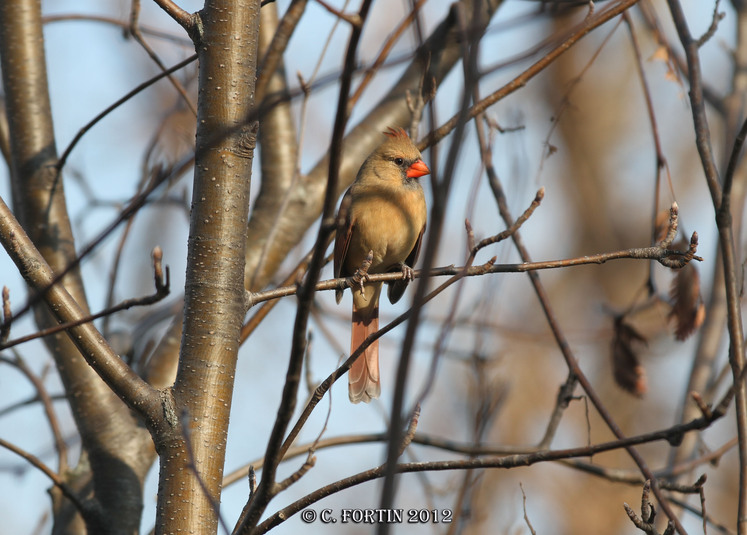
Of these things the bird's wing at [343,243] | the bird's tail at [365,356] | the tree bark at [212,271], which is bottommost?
the tree bark at [212,271]

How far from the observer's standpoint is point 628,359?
10.6 feet

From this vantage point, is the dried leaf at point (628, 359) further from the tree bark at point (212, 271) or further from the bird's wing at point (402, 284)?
the tree bark at point (212, 271)

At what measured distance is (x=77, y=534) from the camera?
2984mm

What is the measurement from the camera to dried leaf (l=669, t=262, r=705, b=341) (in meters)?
2.88

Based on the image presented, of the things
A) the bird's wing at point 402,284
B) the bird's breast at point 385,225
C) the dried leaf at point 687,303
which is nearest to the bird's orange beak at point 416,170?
the bird's breast at point 385,225

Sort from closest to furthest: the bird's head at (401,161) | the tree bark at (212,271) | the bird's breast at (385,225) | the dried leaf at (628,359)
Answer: the tree bark at (212,271), the dried leaf at (628,359), the bird's breast at (385,225), the bird's head at (401,161)

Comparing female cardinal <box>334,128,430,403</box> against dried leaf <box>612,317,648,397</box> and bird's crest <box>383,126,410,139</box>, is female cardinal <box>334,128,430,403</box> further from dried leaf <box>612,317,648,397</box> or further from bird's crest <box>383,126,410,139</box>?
dried leaf <box>612,317,648,397</box>

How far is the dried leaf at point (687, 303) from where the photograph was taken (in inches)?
113

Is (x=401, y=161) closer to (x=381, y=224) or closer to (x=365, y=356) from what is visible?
(x=381, y=224)

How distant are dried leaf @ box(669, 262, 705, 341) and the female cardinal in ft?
4.16

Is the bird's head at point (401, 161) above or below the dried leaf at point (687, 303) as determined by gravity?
above

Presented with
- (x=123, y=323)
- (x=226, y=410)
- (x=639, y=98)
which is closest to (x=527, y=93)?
(x=639, y=98)

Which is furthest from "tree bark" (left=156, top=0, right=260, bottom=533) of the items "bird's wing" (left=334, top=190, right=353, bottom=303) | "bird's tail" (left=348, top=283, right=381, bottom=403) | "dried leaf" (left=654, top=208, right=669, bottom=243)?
"bird's wing" (left=334, top=190, right=353, bottom=303)

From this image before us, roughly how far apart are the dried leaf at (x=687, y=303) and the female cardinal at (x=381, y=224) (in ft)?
4.16
